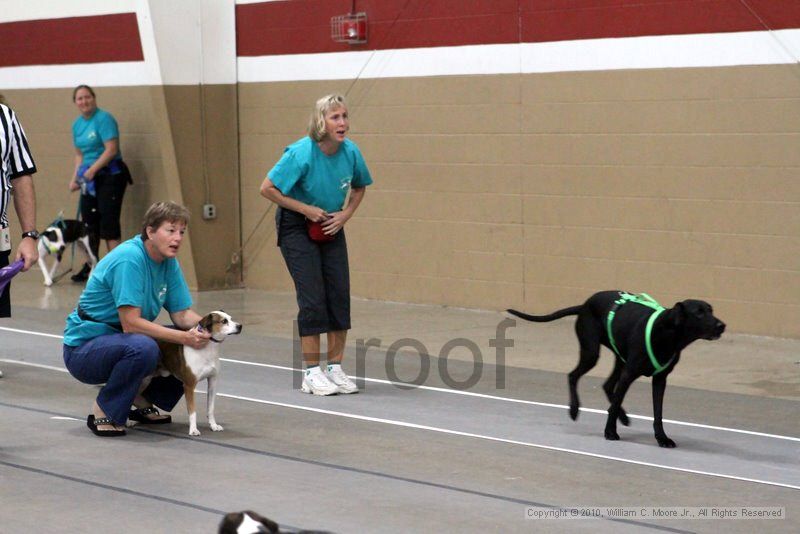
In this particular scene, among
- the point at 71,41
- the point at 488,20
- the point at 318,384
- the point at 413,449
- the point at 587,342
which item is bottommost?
the point at 413,449

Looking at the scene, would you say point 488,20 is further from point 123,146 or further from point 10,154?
point 10,154

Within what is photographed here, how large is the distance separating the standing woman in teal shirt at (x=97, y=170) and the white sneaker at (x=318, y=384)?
6.46 m

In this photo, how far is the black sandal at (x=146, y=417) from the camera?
7.09 m

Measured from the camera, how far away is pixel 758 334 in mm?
10125

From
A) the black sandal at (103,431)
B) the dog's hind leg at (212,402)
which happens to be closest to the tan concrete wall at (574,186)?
the dog's hind leg at (212,402)

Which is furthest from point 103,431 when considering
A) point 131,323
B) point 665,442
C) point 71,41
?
point 71,41

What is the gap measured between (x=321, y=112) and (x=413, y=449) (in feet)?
7.81

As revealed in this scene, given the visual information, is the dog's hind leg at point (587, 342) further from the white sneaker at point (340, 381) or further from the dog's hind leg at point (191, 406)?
the dog's hind leg at point (191, 406)

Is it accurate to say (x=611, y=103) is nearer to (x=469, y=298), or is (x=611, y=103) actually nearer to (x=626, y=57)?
(x=626, y=57)

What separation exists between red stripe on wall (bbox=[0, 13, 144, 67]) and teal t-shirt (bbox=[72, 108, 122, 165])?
0.79 meters

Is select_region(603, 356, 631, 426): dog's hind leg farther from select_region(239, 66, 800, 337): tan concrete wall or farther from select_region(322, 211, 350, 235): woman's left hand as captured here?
select_region(239, 66, 800, 337): tan concrete wall

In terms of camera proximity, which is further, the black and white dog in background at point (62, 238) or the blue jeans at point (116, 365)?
the black and white dog in background at point (62, 238)

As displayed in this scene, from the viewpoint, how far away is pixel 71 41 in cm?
1486

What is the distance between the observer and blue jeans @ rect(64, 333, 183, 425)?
6.56 metres
